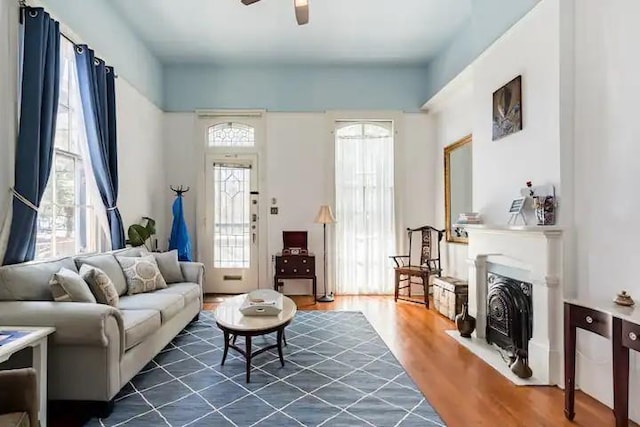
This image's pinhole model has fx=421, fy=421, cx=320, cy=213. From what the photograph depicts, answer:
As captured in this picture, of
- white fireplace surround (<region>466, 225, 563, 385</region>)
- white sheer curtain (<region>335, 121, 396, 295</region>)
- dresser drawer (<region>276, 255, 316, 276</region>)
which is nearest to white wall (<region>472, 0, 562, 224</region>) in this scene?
white fireplace surround (<region>466, 225, 563, 385</region>)

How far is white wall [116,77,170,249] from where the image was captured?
502cm

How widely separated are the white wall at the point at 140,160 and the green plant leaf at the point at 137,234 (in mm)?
148

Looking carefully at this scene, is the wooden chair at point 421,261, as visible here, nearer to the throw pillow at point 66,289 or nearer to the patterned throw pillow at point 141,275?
the patterned throw pillow at point 141,275

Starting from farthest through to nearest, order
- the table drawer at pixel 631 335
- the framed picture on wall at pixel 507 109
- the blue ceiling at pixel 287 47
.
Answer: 1. the blue ceiling at pixel 287 47
2. the framed picture on wall at pixel 507 109
3. the table drawer at pixel 631 335

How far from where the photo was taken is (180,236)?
5.93 metres

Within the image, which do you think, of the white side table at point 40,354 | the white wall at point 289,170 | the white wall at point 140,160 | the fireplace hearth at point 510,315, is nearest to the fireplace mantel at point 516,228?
the fireplace hearth at point 510,315

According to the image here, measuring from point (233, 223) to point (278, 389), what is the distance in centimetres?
388

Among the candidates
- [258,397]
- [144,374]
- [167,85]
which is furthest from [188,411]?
[167,85]

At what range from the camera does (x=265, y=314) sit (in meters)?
3.37

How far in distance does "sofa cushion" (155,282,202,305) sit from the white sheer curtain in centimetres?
251

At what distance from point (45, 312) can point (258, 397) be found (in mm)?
1439

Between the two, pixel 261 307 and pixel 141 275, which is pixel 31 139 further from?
pixel 261 307

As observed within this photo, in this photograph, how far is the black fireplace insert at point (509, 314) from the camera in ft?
11.1

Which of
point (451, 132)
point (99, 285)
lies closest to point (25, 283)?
point (99, 285)
